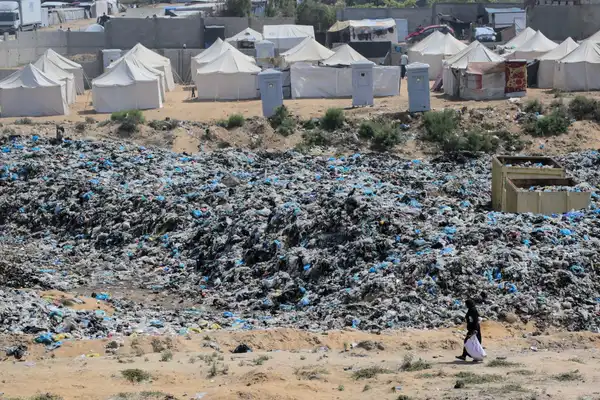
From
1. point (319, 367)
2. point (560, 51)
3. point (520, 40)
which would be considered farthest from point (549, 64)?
point (319, 367)

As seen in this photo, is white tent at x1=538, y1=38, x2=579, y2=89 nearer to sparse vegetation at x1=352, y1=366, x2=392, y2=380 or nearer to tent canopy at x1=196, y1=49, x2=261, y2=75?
tent canopy at x1=196, y1=49, x2=261, y2=75

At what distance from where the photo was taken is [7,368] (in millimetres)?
12500

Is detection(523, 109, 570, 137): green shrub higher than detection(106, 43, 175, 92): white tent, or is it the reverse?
detection(106, 43, 175, 92): white tent

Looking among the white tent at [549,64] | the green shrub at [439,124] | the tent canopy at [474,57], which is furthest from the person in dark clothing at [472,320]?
the white tent at [549,64]

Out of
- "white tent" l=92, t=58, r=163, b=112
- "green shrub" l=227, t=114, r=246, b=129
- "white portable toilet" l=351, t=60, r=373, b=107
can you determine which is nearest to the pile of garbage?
"green shrub" l=227, t=114, r=246, b=129

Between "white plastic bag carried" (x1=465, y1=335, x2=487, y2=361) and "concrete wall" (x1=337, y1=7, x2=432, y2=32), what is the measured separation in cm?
4546

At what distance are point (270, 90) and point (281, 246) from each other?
42.4ft

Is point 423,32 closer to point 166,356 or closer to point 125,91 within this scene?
point 125,91

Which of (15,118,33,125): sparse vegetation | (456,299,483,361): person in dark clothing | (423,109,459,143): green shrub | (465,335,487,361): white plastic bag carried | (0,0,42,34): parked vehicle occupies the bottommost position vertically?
(465,335,487,361): white plastic bag carried

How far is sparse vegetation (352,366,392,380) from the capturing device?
38.6ft

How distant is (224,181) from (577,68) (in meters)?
15.9

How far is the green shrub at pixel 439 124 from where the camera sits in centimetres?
2800

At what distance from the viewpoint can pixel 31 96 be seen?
3288 centimetres

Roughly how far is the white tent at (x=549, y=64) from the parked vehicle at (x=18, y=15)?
31.8 m
